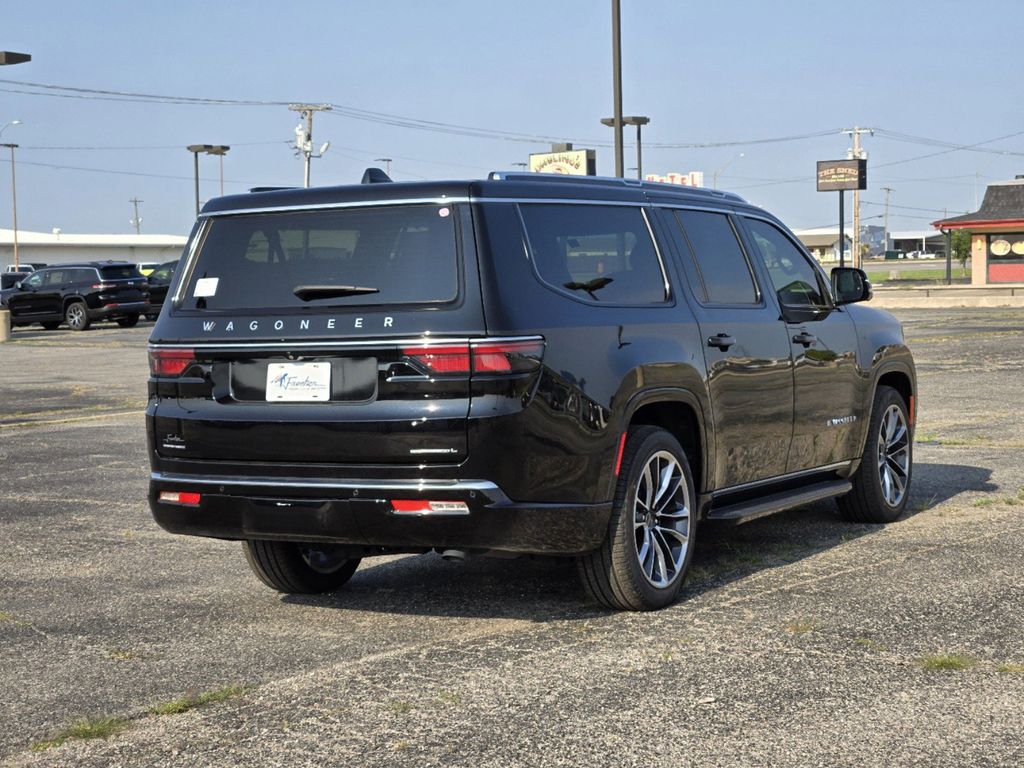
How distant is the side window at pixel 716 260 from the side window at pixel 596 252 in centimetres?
37

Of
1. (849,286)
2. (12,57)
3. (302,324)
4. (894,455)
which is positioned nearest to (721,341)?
(849,286)

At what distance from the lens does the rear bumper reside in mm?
5773

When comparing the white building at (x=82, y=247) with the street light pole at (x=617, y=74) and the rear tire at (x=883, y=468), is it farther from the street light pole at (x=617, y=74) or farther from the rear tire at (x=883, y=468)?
the rear tire at (x=883, y=468)

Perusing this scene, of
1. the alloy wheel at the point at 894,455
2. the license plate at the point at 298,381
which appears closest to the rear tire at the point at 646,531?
the license plate at the point at 298,381

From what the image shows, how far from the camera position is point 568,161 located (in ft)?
206

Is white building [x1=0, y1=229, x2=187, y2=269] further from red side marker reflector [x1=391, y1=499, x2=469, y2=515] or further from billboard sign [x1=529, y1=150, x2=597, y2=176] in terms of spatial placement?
red side marker reflector [x1=391, y1=499, x2=469, y2=515]

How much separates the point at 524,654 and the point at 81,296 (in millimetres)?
37336

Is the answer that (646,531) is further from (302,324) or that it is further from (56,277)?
(56,277)

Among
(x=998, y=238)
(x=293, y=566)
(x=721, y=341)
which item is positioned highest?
(x=998, y=238)

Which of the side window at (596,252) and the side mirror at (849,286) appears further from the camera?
the side mirror at (849,286)

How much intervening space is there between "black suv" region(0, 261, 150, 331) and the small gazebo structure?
3845cm

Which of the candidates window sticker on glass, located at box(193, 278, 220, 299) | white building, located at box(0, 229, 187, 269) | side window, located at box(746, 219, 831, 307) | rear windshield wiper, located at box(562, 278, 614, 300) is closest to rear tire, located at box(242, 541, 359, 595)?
window sticker on glass, located at box(193, 278, 220, 299)

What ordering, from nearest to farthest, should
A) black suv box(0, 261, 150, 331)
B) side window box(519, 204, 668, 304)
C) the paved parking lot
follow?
1. the paved parking lot
2. side window box(519, 204, 668, 304)
3. black suv box(0, 261, 150, 331)

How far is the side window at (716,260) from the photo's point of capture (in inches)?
285
